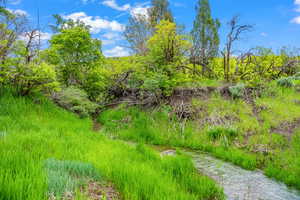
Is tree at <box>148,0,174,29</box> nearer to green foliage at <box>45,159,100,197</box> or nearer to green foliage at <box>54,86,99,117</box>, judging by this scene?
green foliage at <box>54,86,99,117</box>

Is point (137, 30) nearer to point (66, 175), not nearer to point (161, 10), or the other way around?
point (161, 10)

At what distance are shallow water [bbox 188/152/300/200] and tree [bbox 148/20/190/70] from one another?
6.58 meters

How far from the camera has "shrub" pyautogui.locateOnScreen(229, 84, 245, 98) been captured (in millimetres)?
9453

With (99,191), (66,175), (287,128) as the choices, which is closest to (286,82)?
(287,128)

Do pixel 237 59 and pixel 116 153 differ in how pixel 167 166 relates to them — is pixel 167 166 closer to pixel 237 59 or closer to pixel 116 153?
pixel 116 153

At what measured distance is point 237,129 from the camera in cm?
739

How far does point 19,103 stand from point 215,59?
12.4 meters

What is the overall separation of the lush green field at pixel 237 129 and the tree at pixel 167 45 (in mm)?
2708

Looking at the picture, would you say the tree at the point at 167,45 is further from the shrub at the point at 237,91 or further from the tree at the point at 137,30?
the tree at the point at 137,30

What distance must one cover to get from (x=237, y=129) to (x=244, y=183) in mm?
3322

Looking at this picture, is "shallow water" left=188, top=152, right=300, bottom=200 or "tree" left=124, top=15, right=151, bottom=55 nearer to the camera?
"shallow water" left=188, top=152, right=300, bottom=200

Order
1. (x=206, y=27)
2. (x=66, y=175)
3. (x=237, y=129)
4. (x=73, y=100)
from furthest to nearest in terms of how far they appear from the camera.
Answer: (x=206, y=27) < (x=73, y=100) < (x=237, y=129) < (x=66, y=175)

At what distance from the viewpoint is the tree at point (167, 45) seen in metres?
10.4

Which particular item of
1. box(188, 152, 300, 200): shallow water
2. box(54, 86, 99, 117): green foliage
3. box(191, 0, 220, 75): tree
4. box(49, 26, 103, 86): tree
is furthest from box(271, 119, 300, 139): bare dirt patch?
box(191, 0, 220, 75): tree
